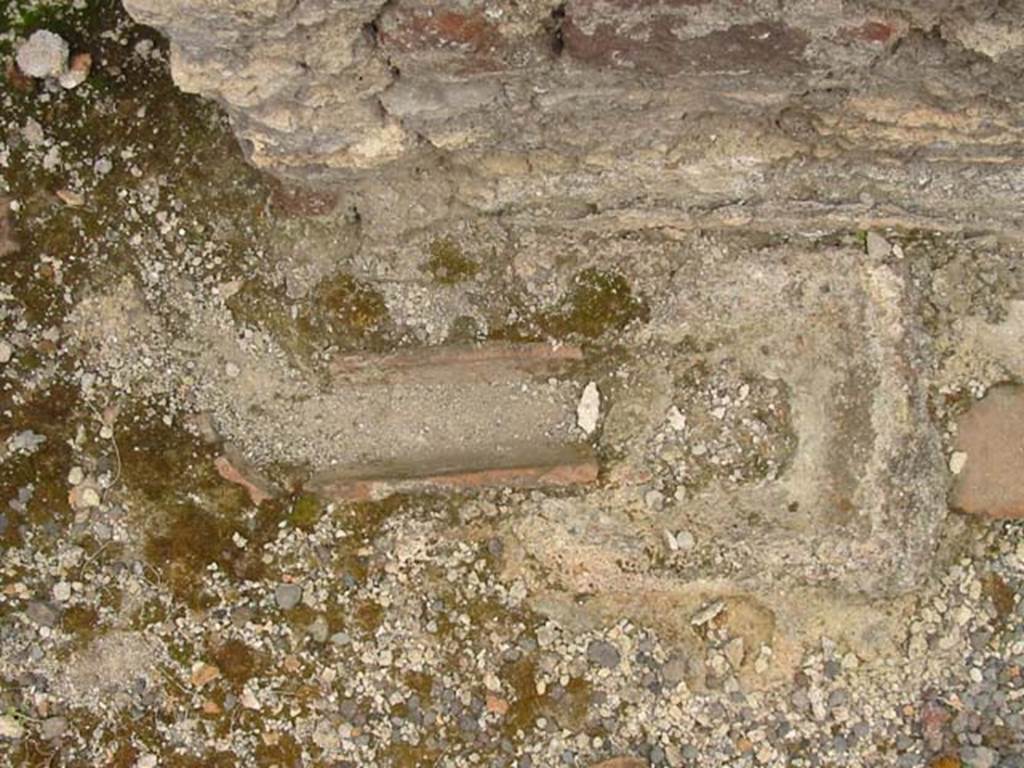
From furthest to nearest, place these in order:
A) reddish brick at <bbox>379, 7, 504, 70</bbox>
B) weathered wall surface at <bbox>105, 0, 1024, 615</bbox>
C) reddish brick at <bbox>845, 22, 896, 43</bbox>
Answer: weathered wall surface at <bbox>105, 0, 1024, 615</bbox>
reddish brick at <bbox>379, 7, 504, 70</bbox>
reddish brick at <bbox>845, 22, 896, 43</bbox>

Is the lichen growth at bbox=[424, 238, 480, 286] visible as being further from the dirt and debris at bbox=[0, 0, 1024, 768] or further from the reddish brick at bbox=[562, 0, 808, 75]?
the reddish brick at bbox=[562, 0, 808, 75]

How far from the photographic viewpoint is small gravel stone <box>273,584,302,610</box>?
512cm

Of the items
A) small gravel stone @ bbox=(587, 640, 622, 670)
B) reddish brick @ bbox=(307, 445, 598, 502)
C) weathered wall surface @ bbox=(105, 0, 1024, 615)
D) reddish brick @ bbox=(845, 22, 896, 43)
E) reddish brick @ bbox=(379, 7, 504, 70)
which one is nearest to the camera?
reddish brick @ bbox=(845, 22, 896, 43)

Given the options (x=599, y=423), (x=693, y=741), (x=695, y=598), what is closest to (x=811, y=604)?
(x=695, y=598)

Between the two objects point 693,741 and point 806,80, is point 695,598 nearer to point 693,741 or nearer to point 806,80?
point 693,741

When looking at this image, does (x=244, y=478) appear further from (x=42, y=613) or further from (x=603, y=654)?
(x=603, y=654)

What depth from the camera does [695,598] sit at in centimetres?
504

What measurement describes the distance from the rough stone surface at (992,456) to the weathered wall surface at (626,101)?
0.82 m

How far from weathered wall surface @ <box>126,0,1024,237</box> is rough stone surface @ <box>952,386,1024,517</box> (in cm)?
82

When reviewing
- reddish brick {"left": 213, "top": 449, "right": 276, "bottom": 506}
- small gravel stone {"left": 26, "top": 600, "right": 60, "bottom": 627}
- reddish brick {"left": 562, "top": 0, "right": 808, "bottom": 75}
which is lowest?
small gravel stone {"left": 26, "top": 600, "right": 60, "bottom": 627}

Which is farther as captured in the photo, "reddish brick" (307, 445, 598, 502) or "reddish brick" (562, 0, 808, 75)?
"reddish brick" (307, 445, 598, 502)

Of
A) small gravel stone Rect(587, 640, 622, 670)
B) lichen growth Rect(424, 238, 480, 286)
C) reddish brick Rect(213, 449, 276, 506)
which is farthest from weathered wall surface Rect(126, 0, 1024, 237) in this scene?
small gravel stone Rect(587, 640, 622, 670)

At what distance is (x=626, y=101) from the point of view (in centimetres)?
407

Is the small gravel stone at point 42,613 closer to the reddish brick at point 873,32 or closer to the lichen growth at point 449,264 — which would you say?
the lichen growth at point 449,264
